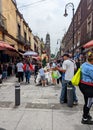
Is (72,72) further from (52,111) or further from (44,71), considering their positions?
(44,71)

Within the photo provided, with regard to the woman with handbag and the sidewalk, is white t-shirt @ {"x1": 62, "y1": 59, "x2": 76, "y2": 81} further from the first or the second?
the woman with handbag

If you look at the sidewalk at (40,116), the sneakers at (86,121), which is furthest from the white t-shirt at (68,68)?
the sneakers at (86,121)

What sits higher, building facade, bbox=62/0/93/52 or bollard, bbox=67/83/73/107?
building facade, bbox=62/0/93/52

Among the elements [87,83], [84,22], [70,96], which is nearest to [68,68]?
[70,96]

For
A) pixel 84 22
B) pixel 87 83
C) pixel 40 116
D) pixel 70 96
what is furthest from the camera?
pixel 84 22

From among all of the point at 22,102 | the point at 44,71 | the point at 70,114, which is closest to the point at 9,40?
the point at 44,71

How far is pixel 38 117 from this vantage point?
21.1 feet

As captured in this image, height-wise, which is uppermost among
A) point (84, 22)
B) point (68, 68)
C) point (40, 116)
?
point (84, 22)

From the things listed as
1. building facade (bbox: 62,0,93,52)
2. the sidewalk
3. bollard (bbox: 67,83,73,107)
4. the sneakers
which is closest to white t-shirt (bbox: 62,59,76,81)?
bollard (bbox: 67,83,73,107)

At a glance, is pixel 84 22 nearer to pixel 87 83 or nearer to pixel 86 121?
pixel 87 83

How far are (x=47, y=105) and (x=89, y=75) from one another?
2657mm

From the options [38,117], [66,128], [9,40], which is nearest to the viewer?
[66,128]

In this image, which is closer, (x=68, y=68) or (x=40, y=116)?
(x=40, y=116)

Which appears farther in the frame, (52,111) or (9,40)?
(9,40)
